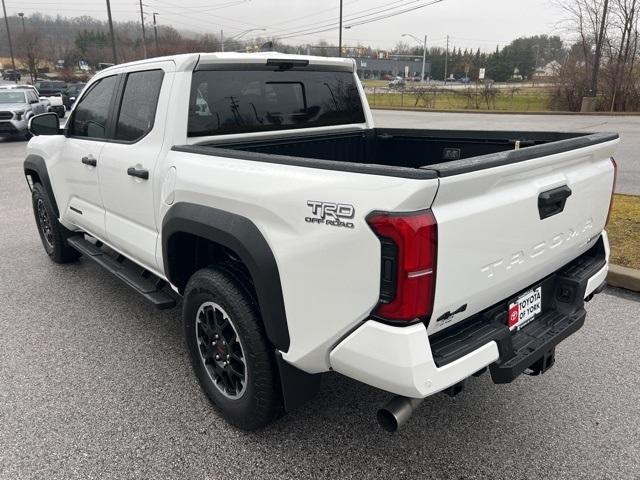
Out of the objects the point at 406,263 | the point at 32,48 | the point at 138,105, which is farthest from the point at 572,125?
the point at 32,48

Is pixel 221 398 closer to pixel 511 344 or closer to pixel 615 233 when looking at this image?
pixel 511 344

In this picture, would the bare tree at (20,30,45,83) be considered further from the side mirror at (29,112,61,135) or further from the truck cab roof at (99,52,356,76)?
the truck cab roof at (99,52,356,76)

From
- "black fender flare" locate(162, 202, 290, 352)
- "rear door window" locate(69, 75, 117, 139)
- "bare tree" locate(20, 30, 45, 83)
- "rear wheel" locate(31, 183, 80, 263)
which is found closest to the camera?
"black fender flare" locate(162, 202, 290, 352)

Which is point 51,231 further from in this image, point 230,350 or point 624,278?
point 624,278

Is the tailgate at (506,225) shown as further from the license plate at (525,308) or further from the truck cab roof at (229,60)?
the truck cab roof at (229,60)

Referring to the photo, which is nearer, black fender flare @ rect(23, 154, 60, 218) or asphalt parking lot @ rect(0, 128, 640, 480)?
asphalt parking lot @ rect(0, 128, 640, 480)

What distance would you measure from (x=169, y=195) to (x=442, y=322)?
1.68 m

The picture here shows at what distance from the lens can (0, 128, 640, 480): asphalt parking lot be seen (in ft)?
8.29

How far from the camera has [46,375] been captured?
11.0 feet

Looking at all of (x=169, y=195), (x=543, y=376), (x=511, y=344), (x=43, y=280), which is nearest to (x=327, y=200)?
(x=511, y=344)

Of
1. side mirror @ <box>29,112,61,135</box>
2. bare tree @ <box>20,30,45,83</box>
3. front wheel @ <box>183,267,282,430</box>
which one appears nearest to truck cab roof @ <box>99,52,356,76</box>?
side mirror @ <box>29,112,61,135</box>

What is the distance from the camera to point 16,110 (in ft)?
54.7

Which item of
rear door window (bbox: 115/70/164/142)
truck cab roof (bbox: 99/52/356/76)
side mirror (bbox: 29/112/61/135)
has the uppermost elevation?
truck cab roof (bbox: 99/52/356/76)

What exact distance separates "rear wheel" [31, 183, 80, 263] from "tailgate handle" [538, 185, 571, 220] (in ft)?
14.5
